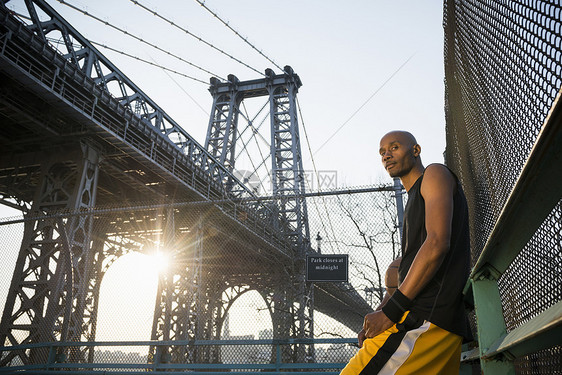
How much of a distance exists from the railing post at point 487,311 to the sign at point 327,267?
5.50 meters

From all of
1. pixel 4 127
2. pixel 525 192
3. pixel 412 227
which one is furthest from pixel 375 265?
pixel 4 127

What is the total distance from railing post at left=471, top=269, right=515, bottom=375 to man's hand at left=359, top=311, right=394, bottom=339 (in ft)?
0.95

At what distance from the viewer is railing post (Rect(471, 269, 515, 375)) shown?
4.40 feet

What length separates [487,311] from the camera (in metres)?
1.38

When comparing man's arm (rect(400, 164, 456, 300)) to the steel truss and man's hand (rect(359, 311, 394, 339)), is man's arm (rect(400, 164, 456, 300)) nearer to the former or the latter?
man's hand (rect(359, 311, 394, 339))

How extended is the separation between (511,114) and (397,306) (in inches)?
44.0

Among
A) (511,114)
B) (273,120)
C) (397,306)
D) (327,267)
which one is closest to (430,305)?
(397,306)

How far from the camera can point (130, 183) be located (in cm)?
1455

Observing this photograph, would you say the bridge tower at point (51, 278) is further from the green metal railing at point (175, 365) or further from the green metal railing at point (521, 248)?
the green metal railing at point (521, 248)

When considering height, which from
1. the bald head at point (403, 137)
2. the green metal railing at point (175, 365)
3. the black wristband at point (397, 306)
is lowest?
the green metal railing at point (175, 365)

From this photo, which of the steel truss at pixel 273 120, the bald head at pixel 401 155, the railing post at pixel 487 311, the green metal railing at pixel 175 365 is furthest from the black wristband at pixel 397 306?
the steel truss at pixel 273 120

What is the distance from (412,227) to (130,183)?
14234mm

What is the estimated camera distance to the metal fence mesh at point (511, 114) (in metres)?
1.41

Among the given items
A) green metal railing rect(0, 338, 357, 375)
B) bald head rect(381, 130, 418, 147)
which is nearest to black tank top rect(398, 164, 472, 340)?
bald head rect(381, 130, 418, 147)
